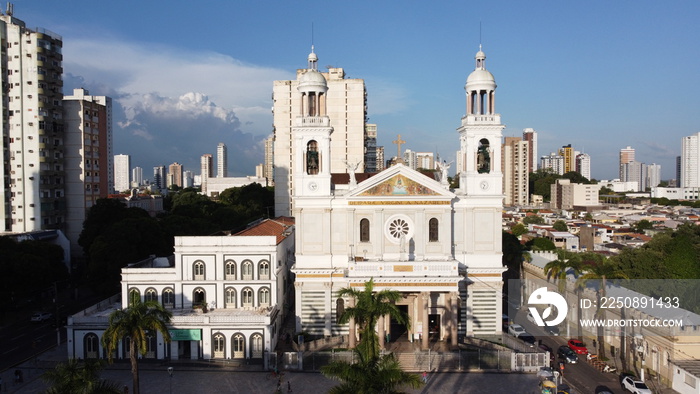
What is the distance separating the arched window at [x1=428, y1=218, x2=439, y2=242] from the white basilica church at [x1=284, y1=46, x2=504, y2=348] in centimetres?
7

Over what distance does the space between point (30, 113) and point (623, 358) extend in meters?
65.2

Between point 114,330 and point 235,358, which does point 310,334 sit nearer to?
point 235,358

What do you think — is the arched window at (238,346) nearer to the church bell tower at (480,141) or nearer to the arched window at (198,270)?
the arched window at (198,270)

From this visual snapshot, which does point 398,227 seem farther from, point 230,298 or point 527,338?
point 230,298

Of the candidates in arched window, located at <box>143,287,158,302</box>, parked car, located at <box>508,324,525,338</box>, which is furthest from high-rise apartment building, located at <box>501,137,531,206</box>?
arched window, located at <box>143,287,158,302</box>

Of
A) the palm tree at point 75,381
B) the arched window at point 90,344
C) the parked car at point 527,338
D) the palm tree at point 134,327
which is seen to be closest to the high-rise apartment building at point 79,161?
the arched window at point 90,344

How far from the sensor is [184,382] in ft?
105

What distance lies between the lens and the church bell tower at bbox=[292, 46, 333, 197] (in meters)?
39.4

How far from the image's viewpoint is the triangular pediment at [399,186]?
126ft

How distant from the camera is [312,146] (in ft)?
133

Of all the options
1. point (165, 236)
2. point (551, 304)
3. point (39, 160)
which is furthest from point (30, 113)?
point (551, 304)

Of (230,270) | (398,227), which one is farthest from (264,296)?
(398,227)

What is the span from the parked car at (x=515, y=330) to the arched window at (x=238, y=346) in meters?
20.3

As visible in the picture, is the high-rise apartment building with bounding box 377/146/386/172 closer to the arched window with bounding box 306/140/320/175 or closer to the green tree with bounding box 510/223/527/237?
the green tree with bounding box 510/223/527/237
